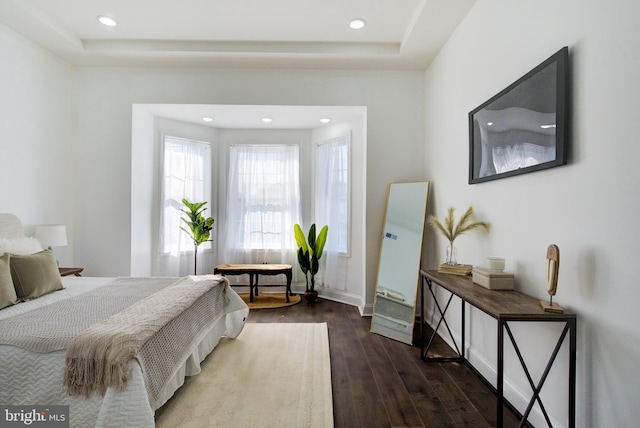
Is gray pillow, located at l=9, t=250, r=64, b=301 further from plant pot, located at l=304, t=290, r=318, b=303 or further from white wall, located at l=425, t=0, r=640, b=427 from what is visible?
white wall, located at l=425, t=0, r=640, b=427

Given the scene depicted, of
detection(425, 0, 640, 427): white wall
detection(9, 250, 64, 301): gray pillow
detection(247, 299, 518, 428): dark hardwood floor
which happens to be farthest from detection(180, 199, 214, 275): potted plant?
detection(425, 0, 640, 427): white wall

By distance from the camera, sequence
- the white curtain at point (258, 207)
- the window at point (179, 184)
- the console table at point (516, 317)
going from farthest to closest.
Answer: the white curtain at point (258, 207) → the window at point (179, 184) → the console table at point (516, 317)

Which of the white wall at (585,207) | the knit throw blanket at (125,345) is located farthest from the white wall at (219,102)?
the knit throw blanket at (125,345)

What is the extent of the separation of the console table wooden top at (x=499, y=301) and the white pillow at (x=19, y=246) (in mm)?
3260

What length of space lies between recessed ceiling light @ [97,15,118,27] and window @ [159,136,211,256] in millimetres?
1711

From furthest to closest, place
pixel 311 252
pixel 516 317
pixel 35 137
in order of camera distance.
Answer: pixel 311 252 → pixel 35 137 → pixel 516 317

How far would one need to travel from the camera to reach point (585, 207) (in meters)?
1.57

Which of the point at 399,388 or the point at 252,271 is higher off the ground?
the point at 252,271

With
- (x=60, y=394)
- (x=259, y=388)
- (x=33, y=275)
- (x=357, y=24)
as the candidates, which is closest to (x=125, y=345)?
(x=60, y=394)

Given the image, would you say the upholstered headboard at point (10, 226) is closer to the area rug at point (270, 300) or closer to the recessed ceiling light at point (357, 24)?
the area rug at point (270, 300)

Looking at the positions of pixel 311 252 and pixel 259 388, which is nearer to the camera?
pixel 259 388

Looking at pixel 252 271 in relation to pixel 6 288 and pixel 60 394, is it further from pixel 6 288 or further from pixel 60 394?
pixel 60 394

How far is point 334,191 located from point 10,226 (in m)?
3.56

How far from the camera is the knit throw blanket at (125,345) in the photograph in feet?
5.08
